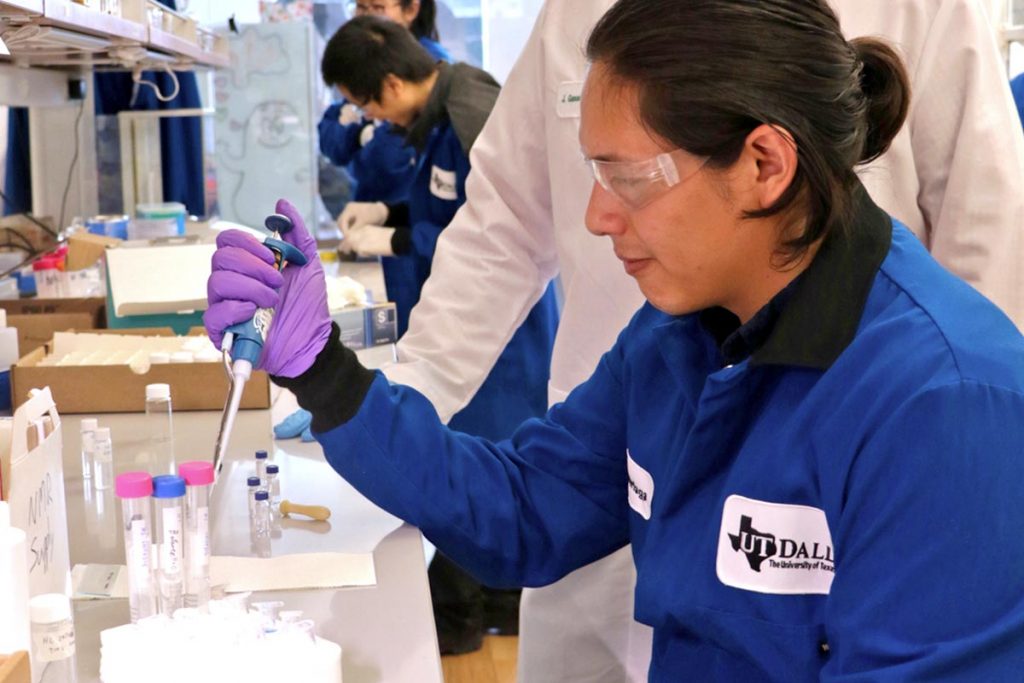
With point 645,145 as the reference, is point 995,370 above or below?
below

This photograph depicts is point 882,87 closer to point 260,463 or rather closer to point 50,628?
point 50,628

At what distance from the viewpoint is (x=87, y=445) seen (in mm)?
1947

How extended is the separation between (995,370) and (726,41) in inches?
14.1

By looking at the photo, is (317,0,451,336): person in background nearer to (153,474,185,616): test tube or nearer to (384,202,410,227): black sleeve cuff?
(384,202,410,227): black sleeve cuff

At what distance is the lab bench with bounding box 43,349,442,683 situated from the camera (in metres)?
1.29

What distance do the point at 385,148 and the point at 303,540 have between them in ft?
11.3

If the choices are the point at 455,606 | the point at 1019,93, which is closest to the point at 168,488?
the point at 455,606

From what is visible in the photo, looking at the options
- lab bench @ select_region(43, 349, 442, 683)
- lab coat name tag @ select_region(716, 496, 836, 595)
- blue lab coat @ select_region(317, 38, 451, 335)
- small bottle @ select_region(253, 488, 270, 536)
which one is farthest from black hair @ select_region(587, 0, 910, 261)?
blue lab coat @ select_region(317, 38, 451, 335)

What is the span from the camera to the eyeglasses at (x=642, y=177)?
1138 mm

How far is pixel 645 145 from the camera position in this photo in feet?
3.76

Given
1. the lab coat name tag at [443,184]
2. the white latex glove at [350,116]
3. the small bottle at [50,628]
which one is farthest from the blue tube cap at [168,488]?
the white latex glove at [350,116]

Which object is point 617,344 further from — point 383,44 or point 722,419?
point 383,44

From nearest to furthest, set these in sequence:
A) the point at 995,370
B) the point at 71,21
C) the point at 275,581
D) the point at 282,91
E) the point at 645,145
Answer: the point at 995,370 → the point at 645,145 → the point at 275,581 → the point at 71,21 → the point at 282,91

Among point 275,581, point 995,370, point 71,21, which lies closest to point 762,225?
point 995,370
